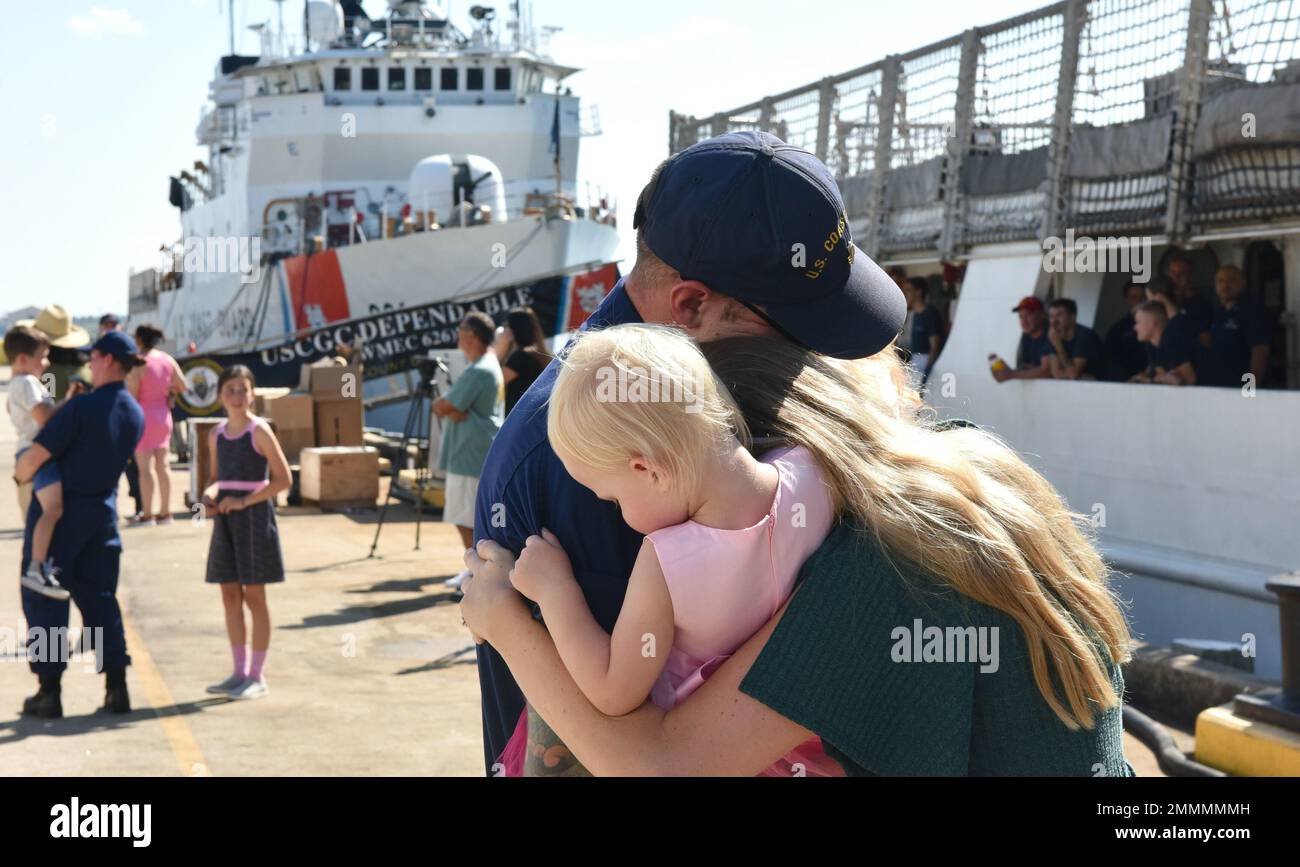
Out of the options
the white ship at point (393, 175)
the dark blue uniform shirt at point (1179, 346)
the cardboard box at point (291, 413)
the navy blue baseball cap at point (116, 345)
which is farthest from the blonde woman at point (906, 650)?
the white ship at point (393, 175)

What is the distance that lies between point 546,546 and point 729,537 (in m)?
0.27

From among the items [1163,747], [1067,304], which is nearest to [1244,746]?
[1163,747]

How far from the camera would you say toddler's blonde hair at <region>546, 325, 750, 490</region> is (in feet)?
5.13

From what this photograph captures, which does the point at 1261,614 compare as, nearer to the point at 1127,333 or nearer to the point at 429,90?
the point at 1127,333

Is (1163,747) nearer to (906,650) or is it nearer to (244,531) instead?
(244,531)

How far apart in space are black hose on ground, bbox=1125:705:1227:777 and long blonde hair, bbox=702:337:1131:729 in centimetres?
446

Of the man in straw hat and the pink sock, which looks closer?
the pink sock

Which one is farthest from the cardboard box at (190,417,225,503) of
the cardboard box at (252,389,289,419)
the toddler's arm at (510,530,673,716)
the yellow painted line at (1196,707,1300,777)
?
the toddler's arm at (510,530,673,716)

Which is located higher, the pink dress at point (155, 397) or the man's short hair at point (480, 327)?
the man's short hair at point (480, 327)

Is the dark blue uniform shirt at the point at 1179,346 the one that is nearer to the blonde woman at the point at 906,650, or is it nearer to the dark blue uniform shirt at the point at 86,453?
the dark blue uniform shirt at the point at 86,453

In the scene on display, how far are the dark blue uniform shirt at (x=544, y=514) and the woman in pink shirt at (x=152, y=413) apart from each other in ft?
39.6

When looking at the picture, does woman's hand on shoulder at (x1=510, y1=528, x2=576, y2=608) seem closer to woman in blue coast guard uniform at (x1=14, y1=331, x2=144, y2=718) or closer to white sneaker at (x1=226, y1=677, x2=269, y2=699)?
woman in blue coast guard uniform at (x1=14, y1=331, x2=144, y2=718)

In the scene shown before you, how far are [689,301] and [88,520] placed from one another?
5.79 meters

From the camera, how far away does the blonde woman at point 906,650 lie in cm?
150
